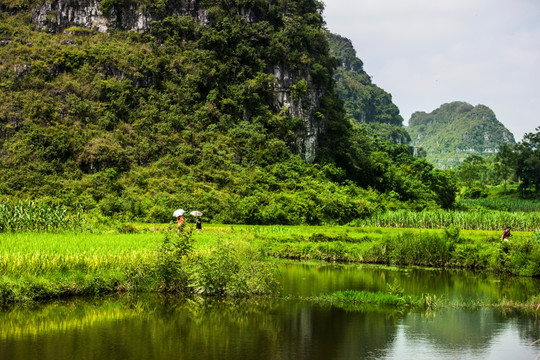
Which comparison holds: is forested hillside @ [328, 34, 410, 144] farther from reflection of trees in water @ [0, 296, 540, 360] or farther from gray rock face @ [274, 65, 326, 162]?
reflection of trees in water @ [0, 296, 540, 360]

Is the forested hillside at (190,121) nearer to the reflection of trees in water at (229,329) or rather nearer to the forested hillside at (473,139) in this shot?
the reflection of trees in water at (229,329)

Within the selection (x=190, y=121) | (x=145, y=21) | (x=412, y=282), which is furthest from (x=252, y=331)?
(x=145, y=21)

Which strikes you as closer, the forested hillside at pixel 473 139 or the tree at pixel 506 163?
the tree at pixel 506 163

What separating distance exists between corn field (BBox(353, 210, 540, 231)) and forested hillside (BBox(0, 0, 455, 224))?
3.47 metres

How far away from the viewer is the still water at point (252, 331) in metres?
11.4

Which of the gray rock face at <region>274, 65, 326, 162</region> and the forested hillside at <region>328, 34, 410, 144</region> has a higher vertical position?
the forested hillside at <region>328, 34, 410, 144</region>

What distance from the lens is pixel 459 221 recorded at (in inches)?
1710

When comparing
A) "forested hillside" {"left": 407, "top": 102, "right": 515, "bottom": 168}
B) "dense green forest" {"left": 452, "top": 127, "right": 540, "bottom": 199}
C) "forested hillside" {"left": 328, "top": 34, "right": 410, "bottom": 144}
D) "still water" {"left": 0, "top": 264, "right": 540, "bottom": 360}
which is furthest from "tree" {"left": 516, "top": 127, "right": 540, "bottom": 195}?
"forested hillside" {"left": 407, "top": 102, "right": 515, "bottom": 168}

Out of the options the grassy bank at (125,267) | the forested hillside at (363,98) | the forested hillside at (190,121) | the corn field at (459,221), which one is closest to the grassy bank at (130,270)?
the grassy bank at (125,267)

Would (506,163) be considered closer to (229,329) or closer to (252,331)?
(252,331)

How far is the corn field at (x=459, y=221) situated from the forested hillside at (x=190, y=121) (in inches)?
137

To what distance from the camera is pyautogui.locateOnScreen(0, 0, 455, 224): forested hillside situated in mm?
43875

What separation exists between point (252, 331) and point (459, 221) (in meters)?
34.5

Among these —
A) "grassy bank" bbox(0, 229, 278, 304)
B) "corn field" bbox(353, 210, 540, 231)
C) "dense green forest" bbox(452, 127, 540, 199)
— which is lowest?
"grassy bank" bbox(0, 229, 278, 304)
